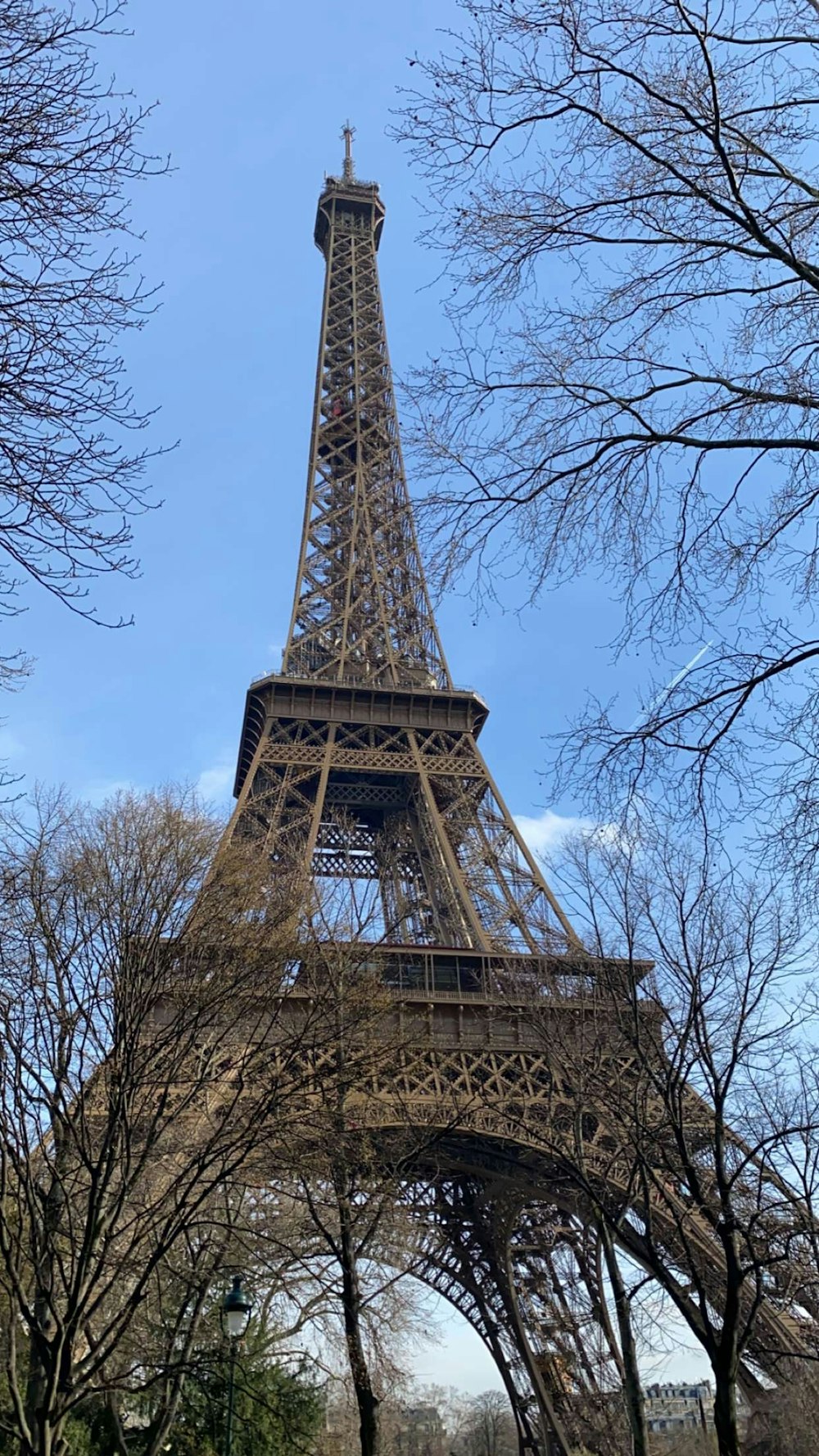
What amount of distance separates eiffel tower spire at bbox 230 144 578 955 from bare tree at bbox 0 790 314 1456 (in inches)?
457

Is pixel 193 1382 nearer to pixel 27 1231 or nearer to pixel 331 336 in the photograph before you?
pixel 27 1231

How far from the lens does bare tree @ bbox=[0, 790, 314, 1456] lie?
35.8 feet

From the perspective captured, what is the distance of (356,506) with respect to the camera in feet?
166

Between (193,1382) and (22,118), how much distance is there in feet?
65.3

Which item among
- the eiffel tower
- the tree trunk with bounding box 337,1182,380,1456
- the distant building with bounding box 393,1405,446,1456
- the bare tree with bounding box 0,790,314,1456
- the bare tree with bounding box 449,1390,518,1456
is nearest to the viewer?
the bare tree with bounding box 0,790,314,1456

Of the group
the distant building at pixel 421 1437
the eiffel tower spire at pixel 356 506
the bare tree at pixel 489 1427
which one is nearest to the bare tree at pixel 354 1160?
the eiffel tower spire at pixel 356 506

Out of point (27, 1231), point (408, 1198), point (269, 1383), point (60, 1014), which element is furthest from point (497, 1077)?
point (60, 1014)

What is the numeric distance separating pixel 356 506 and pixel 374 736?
12.6 meters

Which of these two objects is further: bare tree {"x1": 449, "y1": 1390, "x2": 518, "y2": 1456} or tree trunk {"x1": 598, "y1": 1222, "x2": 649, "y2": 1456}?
bare tree {"x1": 449, "y1": 1390, "x2": 518, "y2": 1456}

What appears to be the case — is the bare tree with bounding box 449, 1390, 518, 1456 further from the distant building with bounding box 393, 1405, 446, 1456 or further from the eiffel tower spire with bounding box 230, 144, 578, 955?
the eiffel tower spire with bounding box 230, 144, 578, 955

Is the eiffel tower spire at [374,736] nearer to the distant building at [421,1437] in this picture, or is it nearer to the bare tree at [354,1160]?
the bare tree at [354,1160]

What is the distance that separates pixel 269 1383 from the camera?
2003 centimetres

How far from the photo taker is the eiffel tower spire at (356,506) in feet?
151

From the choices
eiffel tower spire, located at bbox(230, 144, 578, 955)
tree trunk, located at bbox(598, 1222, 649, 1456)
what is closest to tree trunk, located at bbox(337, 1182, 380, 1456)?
tree trunk, located at bbox(598, 1222, 649, 1456)
